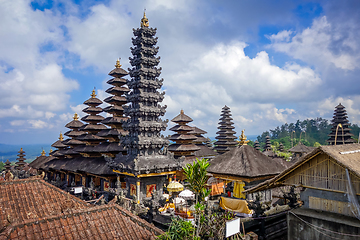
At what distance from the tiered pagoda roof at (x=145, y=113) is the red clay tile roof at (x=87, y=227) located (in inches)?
522

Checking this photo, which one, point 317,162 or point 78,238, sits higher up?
point 317,162

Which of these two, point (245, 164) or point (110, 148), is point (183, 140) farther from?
point (245, 164)

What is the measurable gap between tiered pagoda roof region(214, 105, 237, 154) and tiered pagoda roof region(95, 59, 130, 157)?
23122mm

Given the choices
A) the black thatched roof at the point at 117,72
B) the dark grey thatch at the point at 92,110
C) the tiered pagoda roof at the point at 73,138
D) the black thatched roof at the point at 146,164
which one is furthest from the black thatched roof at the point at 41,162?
the black thatched roof at the point at 146,164

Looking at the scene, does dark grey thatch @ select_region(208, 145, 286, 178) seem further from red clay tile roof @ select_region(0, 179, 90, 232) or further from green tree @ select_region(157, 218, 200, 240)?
red clay tile roof @ select_region(0, 179, 90, 232)

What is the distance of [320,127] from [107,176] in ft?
407

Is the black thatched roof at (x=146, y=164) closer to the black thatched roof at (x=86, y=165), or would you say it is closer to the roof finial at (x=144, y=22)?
the black thatched roof at (x=86, y=165)

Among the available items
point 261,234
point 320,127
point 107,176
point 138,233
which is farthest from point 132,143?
point 320,127

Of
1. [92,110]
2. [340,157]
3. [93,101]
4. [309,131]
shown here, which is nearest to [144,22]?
[93,101]

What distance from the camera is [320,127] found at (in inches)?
4751

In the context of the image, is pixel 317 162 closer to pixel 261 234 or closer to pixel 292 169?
pixel 292 169

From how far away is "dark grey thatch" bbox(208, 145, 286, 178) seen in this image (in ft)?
53.1

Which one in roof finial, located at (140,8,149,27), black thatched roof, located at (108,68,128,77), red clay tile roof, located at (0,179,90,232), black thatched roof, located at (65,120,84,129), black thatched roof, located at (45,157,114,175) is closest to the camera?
red clay tile roof, located at (0,179,90,232)

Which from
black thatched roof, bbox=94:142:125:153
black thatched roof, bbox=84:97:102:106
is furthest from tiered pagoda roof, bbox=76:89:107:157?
black thatched roof, bbox=94:142:125:153
